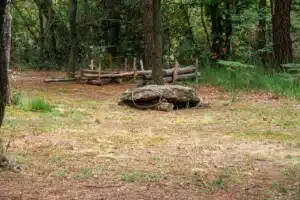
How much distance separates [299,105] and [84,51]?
40.7 ft

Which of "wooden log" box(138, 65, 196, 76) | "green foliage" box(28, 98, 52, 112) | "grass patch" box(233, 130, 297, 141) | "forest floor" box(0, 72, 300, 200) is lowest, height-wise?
"grass patch" box(233, 130, 297, 141)

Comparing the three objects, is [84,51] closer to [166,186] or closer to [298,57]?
[298,57]

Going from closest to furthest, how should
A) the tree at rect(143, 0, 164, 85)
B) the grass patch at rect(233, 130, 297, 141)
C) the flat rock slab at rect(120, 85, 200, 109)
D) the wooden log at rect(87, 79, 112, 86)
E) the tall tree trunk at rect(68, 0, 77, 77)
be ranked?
the grass patch at rect(233, 130, 297, 141), the flat rock slab at rect(120, 85, 200, 109), the tree at rect(143, 0, 164, 85), the wooden log at rect(87, 79, 112, 86), the tall tree trunk at rect(68, 0, 77, 77)

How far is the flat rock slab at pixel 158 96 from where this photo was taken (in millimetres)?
11289

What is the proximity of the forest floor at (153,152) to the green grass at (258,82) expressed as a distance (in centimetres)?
230

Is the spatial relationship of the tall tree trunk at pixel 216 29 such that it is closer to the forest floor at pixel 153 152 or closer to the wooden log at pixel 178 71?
the wooden log at pixel 178 71

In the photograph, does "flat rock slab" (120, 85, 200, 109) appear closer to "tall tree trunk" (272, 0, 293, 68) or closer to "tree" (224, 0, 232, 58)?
"tall tree trunk" (272, 0, 293, 68)

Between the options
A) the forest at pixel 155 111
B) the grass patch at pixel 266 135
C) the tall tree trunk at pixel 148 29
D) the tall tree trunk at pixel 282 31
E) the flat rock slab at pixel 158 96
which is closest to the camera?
the forest at pixel 155 111

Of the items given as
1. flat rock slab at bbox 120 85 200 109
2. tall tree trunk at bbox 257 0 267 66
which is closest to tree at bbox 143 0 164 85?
flat rock slab at bbox 120 85 200 109

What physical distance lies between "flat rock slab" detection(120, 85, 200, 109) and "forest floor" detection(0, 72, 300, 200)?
290 millimetres

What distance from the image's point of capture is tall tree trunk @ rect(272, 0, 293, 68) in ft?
56.2

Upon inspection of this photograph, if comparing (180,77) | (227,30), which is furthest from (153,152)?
(227,30)

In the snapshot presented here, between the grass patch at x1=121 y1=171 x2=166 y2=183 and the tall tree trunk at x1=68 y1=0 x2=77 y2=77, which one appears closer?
the grass patch at x1=121 y1=171 x2=166 y2=183

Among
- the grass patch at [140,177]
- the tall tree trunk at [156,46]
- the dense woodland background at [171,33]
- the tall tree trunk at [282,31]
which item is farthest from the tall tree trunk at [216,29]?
the grass patch at [140,177]
